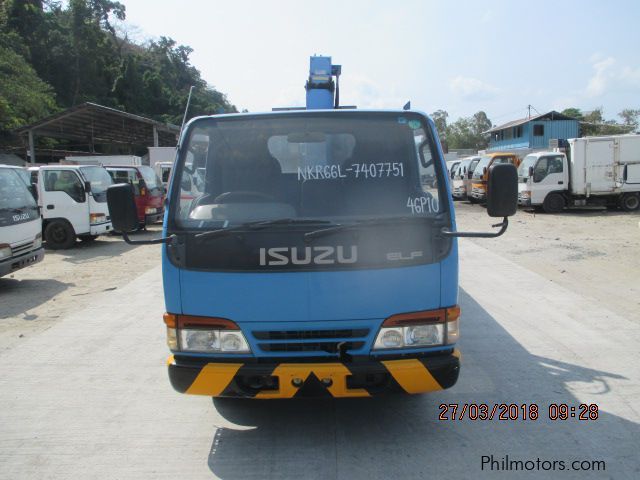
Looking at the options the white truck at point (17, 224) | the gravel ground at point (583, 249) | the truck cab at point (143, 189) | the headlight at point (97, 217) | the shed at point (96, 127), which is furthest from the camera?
the shed at point (96, 127)

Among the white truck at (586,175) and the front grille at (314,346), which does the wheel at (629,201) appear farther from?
the front grille at (314,346)

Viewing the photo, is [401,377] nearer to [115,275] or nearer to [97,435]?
[97,435]

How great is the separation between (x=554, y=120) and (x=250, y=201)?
50.3m

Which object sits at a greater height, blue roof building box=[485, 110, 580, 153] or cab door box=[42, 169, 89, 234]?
blue roof building box=[485, 110, 580, 153]

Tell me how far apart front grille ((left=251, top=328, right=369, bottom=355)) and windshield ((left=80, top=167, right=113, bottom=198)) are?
1097 centimetres

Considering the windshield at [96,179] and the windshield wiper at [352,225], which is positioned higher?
the windshield at [96,179]

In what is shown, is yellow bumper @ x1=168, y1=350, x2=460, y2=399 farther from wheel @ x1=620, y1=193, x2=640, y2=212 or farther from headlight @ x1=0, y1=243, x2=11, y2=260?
wheel @ x1=620, y1=193, x2=640, y2=212

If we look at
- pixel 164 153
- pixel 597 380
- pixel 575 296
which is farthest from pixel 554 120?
pixel 597 380

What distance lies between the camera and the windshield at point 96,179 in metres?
13.0

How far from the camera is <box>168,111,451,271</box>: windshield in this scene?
319cm

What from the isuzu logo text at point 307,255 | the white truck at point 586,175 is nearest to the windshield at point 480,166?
the white truck at point 586,175

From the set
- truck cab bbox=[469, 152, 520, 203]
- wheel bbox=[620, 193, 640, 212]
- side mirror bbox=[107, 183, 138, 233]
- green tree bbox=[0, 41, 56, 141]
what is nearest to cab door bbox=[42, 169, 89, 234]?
side mirror bbox=[107, 183, 138, 233]

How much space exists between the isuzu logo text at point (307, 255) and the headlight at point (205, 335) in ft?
1.48
